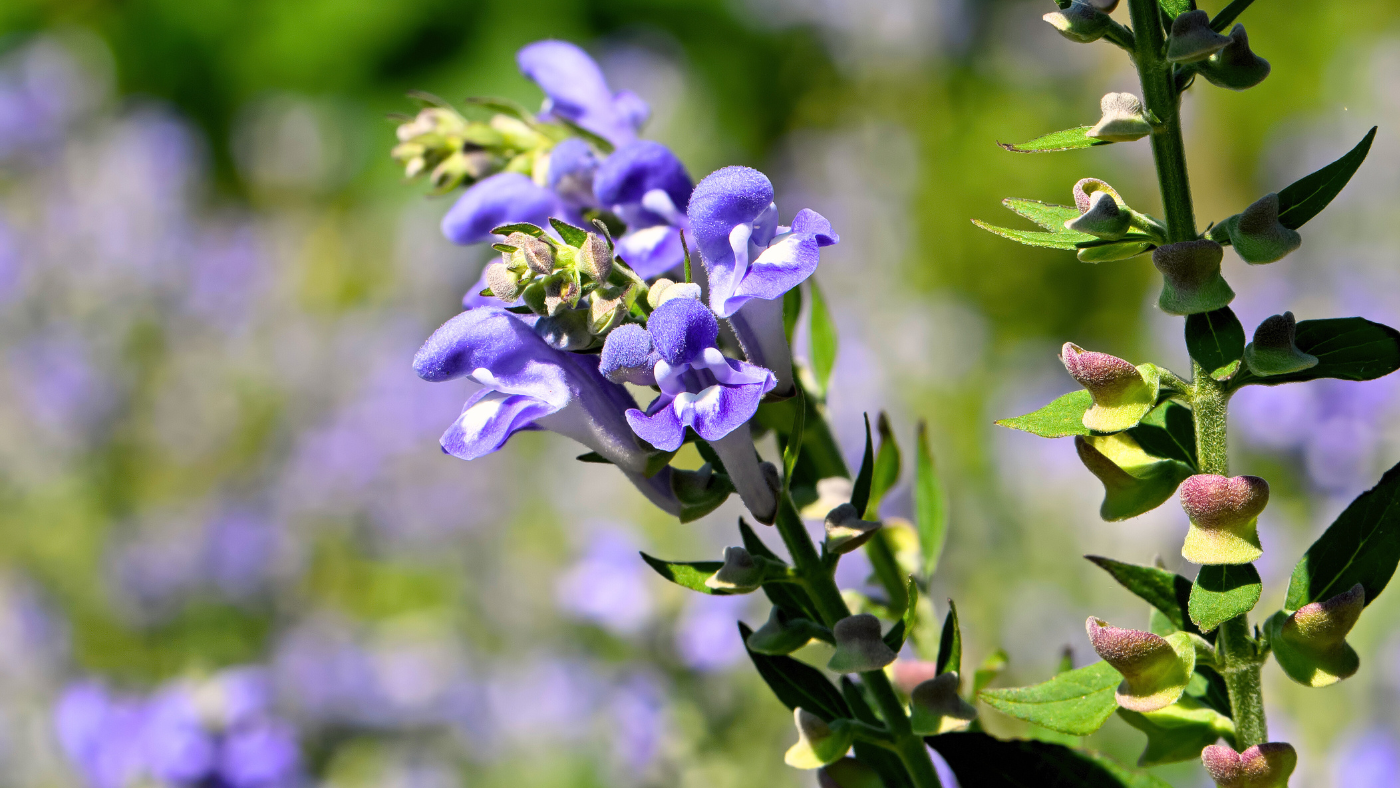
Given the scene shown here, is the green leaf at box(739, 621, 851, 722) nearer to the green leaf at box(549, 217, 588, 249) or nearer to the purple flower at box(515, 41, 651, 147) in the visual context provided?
the green leaf at box(549, 217, 588, 249)

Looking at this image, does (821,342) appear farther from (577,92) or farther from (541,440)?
(541,440)

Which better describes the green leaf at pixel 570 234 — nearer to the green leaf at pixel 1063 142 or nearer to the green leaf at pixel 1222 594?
the green leaf at pixel 1063 142

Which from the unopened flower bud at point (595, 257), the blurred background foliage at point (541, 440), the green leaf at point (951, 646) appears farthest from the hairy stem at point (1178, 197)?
the blurred background foliage at point (541, 440)

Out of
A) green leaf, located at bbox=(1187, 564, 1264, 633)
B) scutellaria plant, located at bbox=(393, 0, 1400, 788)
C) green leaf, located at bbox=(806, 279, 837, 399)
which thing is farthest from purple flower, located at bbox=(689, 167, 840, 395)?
green leaf, located at bbox=(1187, 564, 1264, 633)

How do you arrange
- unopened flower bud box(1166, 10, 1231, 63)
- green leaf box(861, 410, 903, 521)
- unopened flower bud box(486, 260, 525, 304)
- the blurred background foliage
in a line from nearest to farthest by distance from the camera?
1. unopened flower bud box(1166, 10, 1231, 63)
2. unopened flower bud box(486, 260, 525, 304)
3. green leaf box(861, 410, 903, 521)
4. the blurred background foliage

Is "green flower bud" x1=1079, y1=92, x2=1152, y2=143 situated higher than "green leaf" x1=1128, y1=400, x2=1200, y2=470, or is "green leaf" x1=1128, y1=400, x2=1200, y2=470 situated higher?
"green flower bud" x1=1079, y1=92, x2=1152, y2=143

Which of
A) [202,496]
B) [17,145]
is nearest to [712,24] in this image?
[17,145]
